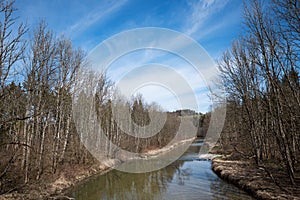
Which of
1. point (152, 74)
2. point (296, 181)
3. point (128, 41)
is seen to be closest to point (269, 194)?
point (296, 181)

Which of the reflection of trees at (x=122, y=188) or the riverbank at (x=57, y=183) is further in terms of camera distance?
the reflection of trees at (x=122, y=188)

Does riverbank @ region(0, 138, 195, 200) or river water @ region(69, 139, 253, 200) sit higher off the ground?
riverbank @ region(0, 138, 195, 200)

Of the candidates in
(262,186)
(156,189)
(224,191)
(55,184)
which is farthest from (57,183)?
(262,186)

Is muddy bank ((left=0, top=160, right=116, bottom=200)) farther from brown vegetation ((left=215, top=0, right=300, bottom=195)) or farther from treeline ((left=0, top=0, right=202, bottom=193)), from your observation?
brown vegetation ((left=215, top=0, right=300, bottom=195))

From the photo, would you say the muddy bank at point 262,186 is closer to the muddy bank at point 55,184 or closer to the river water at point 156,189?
Result: the river water at point 156,189

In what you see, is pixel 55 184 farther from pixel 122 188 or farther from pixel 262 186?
pixel 262 186

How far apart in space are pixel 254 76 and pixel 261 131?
5.24m

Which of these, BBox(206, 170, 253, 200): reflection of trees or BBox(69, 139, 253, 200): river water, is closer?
BBox(206, 170, 253, 200): reflection of trees

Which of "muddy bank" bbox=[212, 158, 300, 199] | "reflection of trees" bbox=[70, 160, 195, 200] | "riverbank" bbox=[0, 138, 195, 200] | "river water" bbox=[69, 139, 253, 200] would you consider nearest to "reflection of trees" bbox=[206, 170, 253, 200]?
"river water" bbox=[69, 139, 253, 200]

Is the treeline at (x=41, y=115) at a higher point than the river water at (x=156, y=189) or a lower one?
higher

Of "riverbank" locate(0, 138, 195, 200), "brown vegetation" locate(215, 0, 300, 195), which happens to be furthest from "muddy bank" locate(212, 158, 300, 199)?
"riverbank" locate(0, 138, 195, 200)

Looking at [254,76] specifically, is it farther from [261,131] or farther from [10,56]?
[10,56]

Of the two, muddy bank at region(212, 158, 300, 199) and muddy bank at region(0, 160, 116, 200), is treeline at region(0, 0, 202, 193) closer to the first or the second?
muddy bank at region(0, 160, 116, 200)

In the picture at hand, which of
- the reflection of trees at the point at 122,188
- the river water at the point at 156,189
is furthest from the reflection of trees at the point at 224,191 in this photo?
the reflection of trees at the point at 122,188
